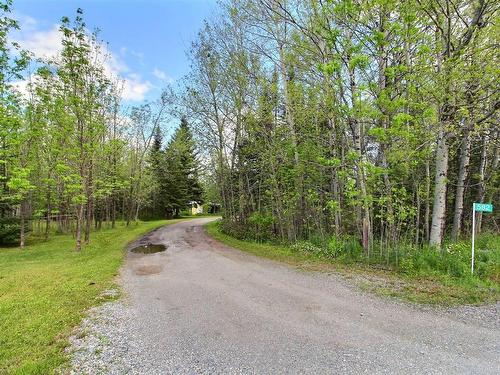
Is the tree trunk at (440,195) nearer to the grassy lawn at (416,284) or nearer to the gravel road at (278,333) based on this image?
the grassy lawn at (416,284)

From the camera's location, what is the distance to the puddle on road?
36.0ft

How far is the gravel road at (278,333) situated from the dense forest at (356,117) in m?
3.09

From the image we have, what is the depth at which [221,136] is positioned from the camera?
50.4ft

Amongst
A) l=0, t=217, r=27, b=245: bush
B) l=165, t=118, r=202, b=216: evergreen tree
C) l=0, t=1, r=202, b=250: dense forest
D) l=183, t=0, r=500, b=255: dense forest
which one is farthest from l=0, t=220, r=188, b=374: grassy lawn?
l=165, t=118, r=202, b=216: evergreen tree

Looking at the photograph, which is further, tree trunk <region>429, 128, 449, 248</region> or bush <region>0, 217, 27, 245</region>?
bush <region>0, 217, 27, 245</region>

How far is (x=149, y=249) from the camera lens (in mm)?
11469

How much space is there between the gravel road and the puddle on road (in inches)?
191

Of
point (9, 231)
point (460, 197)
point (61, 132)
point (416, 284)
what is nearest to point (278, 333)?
point (416, 284)

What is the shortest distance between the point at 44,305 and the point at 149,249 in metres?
6.60

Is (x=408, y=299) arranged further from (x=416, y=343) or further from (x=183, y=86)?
(x=183, y=86)

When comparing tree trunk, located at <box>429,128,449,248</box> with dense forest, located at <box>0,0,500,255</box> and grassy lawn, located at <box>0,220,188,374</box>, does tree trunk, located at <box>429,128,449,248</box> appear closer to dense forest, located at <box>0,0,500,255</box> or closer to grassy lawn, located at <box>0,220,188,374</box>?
dense forest, located at <box>0,0,500,255</box>

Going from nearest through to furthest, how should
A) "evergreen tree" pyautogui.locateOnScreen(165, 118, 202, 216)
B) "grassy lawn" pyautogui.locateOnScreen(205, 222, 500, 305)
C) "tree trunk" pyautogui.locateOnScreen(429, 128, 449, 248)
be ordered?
1. "grassy lawn" pyautogui.locateOnScreen(205, 222, 500, 305)
2. "tree trunk" pyautogui.locateOnScreen(429, 128, 449, 248)
3. "evergreen tree" pyautogui.locateOnScreen(165, 118, 202, 216)

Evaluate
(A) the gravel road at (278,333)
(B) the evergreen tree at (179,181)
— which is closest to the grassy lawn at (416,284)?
(A) the gravel road at (278,333)

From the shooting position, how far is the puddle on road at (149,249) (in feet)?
36.0
